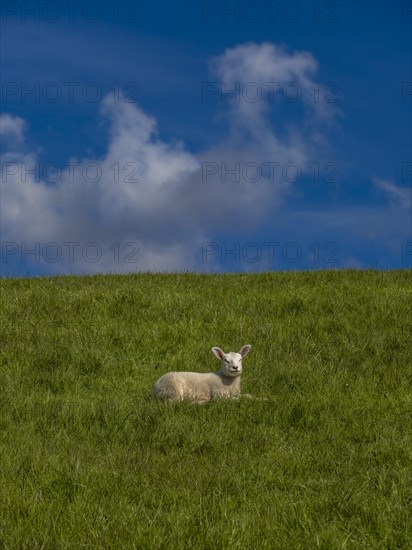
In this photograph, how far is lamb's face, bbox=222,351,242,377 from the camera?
11617 mm

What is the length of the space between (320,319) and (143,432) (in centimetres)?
678

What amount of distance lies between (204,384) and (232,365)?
0.56 metres

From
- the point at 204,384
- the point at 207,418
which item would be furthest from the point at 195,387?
the point at 207,418

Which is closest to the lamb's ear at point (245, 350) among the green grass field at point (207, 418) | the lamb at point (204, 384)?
the lamb at point (204, 384)

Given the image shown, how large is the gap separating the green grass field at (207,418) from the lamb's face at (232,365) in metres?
0.45

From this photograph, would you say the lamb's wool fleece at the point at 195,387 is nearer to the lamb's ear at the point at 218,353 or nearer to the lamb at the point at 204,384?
the lamb at the point at 204,384

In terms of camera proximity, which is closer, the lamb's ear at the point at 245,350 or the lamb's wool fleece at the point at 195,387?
the lamb's wool fleece at the point at 195,387

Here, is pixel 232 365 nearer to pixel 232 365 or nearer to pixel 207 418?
pixel 232 365

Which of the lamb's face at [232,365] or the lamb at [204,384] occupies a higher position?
the lamb's face at [232,365]

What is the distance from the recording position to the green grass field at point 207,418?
22.5 feet

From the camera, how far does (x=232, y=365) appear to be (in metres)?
11.6

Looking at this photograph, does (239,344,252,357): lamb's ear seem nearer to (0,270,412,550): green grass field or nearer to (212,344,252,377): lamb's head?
(212,344,252,377): lamb's head

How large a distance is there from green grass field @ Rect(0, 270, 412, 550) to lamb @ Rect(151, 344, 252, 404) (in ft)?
1.04

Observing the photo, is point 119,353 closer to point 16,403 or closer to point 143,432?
point 16,403
